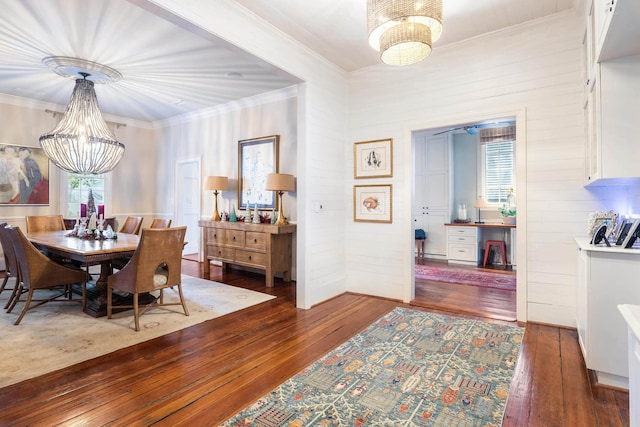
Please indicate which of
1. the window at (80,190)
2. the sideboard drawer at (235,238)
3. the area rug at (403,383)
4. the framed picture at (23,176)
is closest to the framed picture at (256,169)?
the sideboard drawer at (235,238)

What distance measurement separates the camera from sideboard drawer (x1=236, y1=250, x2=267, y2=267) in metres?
4.81

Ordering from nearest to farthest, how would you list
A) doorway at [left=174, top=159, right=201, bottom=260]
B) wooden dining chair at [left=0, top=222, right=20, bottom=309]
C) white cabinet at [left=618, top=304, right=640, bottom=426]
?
white cabinet at [left=618, top=304, right=640, bottom=426], wooden dining chair at [left=0, top=222, right=20, bottom=309], doorway at [left=174, top=159, right=201, bottom=260]

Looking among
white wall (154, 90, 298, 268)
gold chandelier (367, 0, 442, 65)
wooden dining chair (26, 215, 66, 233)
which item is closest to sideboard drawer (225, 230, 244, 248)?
white wall (154, 90, 298, 268)

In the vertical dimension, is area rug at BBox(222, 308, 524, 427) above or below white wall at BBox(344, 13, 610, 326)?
below

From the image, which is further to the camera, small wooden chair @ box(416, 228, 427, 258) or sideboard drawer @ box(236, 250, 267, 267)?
small wooden chair @ box(416, 228, 427, 258)

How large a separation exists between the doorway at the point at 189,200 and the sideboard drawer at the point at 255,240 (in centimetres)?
222

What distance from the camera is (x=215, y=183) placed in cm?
558

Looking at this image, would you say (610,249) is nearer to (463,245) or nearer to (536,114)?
(536,114)

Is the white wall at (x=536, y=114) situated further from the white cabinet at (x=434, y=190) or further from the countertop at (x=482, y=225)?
the white cabinet at (x=434, y=190)

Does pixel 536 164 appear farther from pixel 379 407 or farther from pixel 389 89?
pixel 379 407

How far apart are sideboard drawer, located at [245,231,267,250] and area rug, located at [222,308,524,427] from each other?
223 cm

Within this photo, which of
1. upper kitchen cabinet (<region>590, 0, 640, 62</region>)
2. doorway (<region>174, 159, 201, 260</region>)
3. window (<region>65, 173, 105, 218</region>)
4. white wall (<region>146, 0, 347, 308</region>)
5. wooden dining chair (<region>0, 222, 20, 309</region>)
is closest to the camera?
upper kitchen cabinet (<region>590, 0, 640, 62</region>)

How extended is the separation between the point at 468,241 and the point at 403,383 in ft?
15.8

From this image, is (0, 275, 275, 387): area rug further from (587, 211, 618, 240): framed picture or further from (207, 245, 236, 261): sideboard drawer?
(587, 211, 618, 240): framed picture
